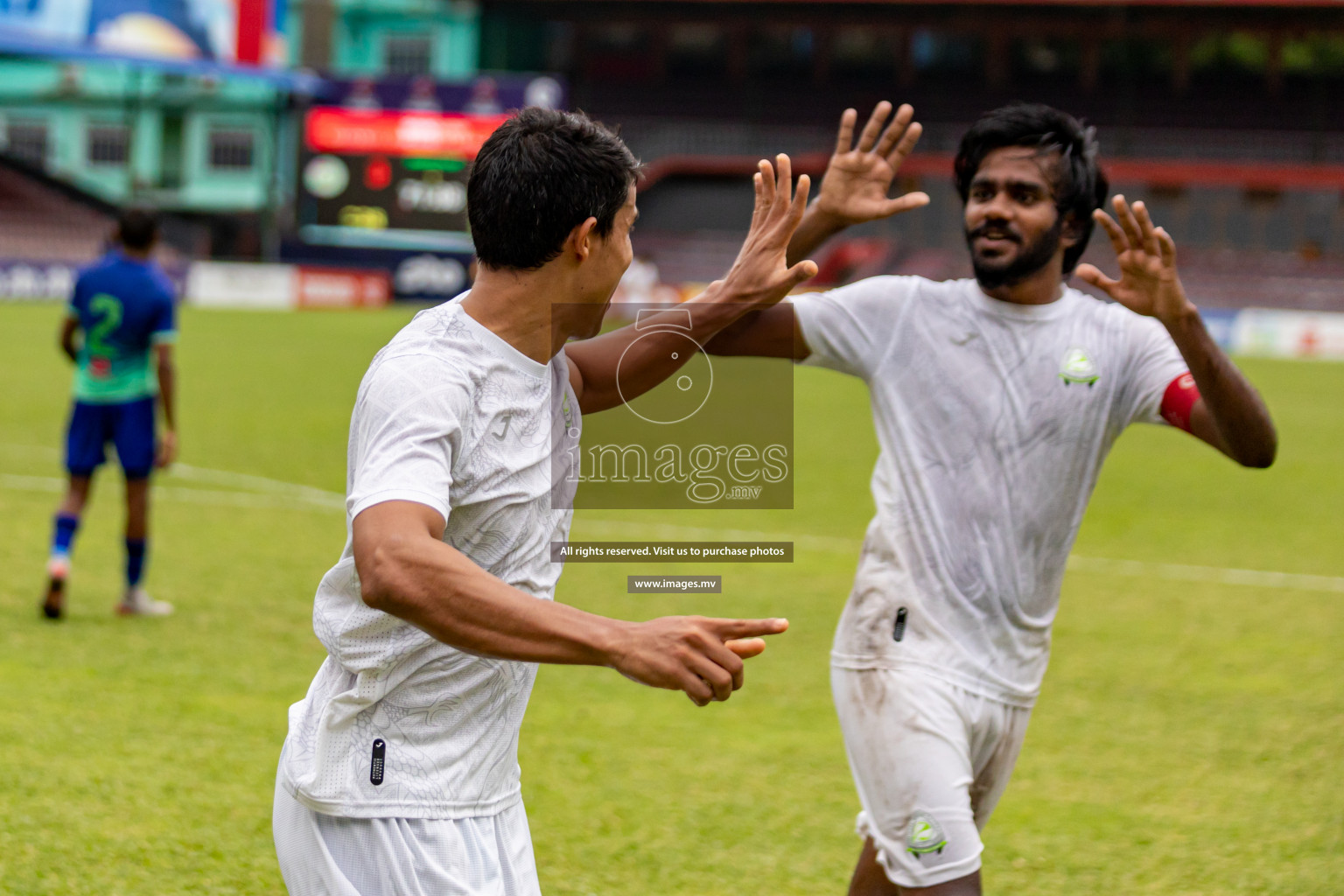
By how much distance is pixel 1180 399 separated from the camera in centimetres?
352

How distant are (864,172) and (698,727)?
344cm

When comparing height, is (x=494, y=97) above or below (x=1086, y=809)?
above

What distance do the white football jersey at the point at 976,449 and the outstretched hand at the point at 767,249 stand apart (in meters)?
0.55

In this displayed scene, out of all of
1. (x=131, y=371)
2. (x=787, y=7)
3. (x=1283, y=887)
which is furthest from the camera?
(x=787, y=7)

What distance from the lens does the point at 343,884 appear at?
2438 millimetres

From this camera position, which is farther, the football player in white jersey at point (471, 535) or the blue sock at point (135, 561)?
the blue sock at point (135, 561)

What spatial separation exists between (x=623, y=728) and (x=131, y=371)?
3207 mm

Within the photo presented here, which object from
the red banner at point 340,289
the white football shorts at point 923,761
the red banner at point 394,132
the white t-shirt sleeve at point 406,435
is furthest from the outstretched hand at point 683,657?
the red banner at point 340,289

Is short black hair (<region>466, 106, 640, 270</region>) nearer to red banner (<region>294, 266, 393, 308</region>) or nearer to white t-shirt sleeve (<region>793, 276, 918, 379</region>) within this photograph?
white t-shirt sleeve (<region>793, 276, 918, 379</region>)

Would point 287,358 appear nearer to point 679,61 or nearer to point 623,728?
point 623,728

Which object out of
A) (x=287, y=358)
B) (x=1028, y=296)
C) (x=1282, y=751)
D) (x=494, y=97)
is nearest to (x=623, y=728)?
(x=1282, y=751)

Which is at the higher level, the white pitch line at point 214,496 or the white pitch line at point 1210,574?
the white pitch line at point 1210,574

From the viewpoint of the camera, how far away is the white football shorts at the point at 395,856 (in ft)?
7.93

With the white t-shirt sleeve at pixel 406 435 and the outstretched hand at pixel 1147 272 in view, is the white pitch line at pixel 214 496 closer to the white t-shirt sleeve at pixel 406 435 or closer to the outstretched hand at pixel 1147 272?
the outstretched hand at pixel 1147 272
